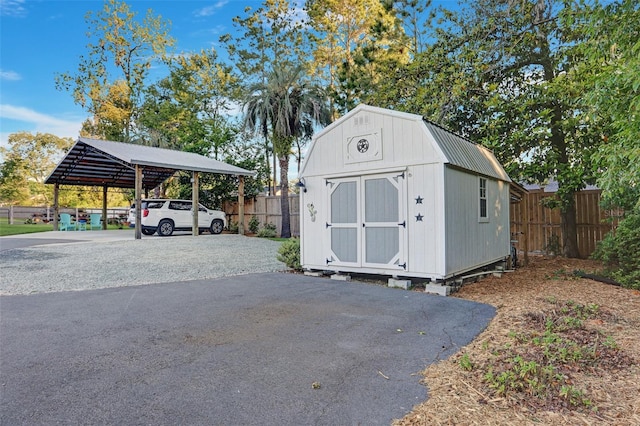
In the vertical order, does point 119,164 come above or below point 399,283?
above

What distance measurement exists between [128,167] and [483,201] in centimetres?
1291

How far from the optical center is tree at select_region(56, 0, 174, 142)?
23.7 meters

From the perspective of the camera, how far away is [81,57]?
2377 cm

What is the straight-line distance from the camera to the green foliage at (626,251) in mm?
6016

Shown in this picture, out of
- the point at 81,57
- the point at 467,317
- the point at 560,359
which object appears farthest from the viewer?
the point at 81,57

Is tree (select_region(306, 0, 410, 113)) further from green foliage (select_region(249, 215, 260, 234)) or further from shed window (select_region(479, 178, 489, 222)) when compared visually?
shed window (select_region(479, 178, 489, 222))

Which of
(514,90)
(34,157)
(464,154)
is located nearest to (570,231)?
(514,90)

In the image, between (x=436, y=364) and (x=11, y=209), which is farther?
(x=11, y=209)

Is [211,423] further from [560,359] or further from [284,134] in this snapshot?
[284,134]

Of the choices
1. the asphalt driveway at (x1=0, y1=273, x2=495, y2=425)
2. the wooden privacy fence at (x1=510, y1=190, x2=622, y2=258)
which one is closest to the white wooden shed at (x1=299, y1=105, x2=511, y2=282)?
the asphalt driveway at (x1=0, y1=273, x2=495, y2=425)

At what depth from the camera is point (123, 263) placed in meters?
8.45

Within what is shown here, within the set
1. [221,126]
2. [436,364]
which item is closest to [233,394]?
[436,364]

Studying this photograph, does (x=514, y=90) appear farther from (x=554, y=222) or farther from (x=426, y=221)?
(x=426, y=221)

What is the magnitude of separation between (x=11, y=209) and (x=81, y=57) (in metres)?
10.7
